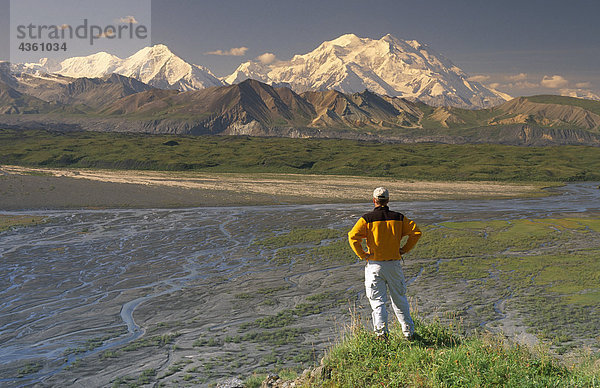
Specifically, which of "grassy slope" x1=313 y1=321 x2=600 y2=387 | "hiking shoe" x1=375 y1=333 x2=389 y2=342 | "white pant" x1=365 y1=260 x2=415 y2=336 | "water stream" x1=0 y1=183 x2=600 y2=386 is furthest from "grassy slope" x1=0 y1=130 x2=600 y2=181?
"grassy slope" x1=313 y1=321 x2=600 y2=387

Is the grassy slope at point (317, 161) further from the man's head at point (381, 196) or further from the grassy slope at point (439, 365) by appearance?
the grassy slope at point (439, 365)

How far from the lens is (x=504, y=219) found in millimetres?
47281

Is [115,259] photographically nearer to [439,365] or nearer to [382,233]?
[382,233]

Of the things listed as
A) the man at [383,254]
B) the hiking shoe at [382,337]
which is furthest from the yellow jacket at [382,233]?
the hiking shoe at [382,337]

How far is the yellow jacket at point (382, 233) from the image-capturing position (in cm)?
1045

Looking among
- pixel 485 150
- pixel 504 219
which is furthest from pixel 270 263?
pixel 485 150

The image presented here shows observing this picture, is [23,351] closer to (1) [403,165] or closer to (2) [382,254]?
(2) [382,254]

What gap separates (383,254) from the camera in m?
10.5

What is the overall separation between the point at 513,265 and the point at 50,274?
25.2 m

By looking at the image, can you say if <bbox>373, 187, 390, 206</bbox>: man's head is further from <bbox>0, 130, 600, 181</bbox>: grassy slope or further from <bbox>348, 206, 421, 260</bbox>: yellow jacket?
<bbox>0, 130, 600, 181</bbox>: grassy slope

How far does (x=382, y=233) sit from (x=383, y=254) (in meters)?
0.47

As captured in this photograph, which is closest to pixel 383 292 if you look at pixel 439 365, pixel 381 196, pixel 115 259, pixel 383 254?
pixel 383 254

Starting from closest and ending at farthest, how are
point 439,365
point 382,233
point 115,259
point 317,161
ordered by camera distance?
point 439,365 < point 382,233 < point 115,259 < point 317,161

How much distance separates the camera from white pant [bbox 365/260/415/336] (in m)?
10.5
